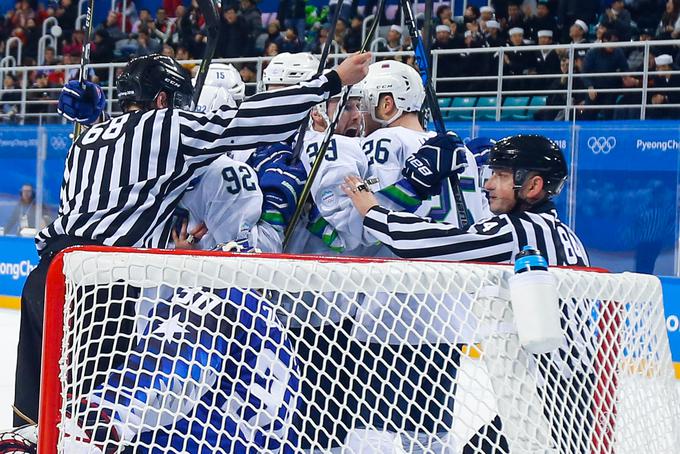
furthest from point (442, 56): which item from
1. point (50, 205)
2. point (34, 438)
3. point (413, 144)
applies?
point (34, 438)

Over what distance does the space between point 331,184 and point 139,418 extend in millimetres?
1350

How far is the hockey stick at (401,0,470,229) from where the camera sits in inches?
118

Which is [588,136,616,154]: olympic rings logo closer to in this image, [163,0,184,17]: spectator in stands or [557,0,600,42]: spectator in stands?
[557,0,600,42]: spectator in stands

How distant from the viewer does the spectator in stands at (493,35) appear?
8.30 metres

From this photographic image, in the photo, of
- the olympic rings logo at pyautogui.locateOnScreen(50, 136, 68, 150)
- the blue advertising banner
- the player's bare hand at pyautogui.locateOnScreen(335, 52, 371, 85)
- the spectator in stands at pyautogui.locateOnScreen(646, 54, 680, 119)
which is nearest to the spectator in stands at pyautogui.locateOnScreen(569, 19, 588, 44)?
the spectator in stands at pyautogui.locateOnScreen(646, 54, 680, 119)

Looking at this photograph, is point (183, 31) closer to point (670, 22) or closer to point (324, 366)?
point (670, 22)

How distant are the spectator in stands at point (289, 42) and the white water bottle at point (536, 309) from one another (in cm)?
Answer: 779

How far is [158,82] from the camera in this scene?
2.64 m

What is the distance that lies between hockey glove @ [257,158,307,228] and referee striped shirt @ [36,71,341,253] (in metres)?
0.40

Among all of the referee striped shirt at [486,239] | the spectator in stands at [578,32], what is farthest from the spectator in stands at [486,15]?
the referee striped shirt at [486,239]

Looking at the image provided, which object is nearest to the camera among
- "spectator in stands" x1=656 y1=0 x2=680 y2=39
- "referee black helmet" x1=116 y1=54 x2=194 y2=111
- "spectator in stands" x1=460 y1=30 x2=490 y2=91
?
"referee black helmet" x1=116 y1=54 x2=194 y2=111

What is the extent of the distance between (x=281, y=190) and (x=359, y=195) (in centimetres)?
49

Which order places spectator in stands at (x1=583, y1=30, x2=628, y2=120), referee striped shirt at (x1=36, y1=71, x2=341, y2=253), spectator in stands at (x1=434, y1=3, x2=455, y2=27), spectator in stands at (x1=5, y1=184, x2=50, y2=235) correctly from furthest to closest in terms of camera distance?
spectator in stands at (x1=434, y1=3, x2=455, y2=27)
spectator in stands at (x1=583, y1=30, x2=628, y2=120)
spectator in stands at (x1=5, y1=184, x2=50, y2=235)
referee striped shirt at (x1=36, y1=71, x2=341, y2=253)

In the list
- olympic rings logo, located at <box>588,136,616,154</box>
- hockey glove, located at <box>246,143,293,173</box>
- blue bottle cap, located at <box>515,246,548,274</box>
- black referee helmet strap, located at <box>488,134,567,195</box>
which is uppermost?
black referee helmet strap, located at <box>488,134,567,195</box>
